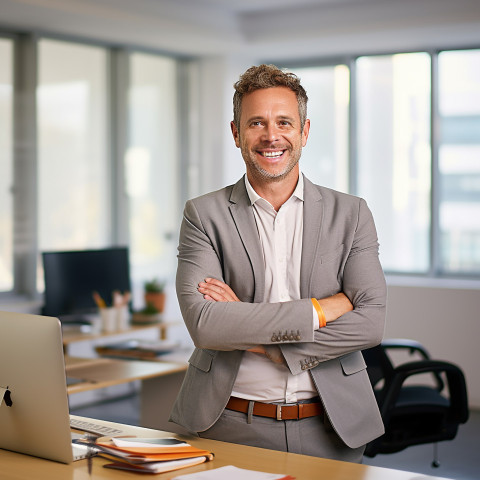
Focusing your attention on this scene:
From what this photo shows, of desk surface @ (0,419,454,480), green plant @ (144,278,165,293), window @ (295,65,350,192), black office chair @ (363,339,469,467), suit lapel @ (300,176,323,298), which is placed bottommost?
black office chair @ (363,339,469,467)

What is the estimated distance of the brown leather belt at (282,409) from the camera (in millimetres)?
2201

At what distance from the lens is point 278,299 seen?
234 centimetres

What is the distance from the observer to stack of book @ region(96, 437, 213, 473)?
1922 mm

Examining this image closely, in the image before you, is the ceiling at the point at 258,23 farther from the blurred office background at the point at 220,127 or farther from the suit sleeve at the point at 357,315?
the suit sleeve at the point at 357,315

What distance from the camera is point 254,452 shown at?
2082 millimetres

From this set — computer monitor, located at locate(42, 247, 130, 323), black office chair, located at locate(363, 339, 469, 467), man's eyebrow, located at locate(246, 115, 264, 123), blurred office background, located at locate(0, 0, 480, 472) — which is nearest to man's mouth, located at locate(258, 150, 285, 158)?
man's eyebrow, located at locate(246, 115, 264, 123)

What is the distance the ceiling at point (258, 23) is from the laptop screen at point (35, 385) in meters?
3.81

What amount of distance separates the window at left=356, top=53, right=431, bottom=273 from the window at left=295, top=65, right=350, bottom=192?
0.47 ft

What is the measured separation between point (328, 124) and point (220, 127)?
102 cm

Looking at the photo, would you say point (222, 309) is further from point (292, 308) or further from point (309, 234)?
point (309, 234)

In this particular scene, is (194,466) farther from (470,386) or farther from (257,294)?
(470,386)

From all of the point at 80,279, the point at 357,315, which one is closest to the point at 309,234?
the point at 357,315

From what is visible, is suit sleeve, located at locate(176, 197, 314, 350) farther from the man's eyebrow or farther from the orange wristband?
the man's eyebrow

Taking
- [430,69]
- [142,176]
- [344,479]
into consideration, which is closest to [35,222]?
[142,176]
